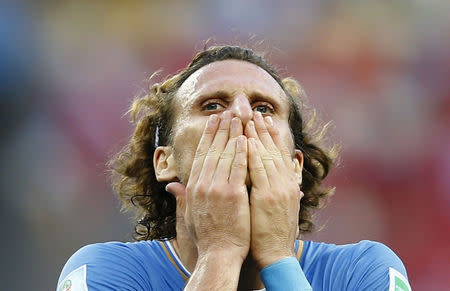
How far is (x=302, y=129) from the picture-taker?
4.06 metres

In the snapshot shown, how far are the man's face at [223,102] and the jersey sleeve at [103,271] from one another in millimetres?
487

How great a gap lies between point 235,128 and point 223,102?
0.95 feet

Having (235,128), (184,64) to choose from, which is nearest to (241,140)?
(235,128)

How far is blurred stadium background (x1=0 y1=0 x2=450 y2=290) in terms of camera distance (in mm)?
6969

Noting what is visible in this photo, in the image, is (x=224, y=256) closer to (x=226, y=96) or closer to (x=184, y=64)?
(x=226, y=96)

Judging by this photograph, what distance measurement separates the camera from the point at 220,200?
273 centimetres

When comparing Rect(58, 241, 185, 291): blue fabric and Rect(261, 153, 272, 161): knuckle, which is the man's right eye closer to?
Rect(261, 153, 272, 161): knuckle

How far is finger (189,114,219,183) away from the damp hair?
53 cm

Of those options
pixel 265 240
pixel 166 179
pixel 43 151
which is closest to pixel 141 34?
pixel 43 151

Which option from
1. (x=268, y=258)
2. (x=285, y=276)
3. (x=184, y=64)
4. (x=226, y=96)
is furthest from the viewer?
(x=184, y=64)

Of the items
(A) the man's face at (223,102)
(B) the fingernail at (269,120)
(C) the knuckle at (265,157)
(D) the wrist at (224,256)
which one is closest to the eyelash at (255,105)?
(A) the man's face at (223,102)

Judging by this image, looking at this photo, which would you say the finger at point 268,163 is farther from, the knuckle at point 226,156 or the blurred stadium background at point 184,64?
the blurred stadium background at point 184,64

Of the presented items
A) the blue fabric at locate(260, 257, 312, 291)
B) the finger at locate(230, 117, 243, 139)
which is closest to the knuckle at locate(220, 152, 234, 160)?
the finger at locate(230, 117, 243, 139)

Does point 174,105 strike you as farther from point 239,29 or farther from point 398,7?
point 398,7
